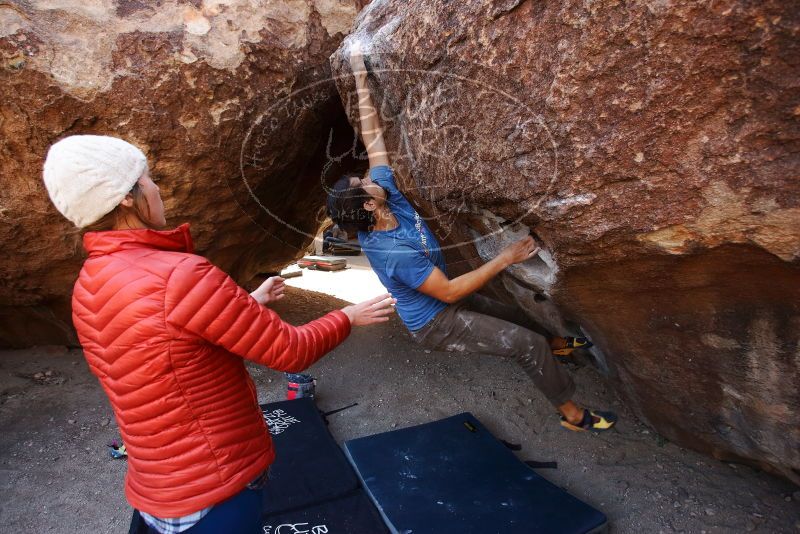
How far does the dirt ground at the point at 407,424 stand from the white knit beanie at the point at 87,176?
2.21 metres

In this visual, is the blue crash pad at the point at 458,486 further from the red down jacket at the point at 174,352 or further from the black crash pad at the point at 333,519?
the red down jacket at the point at 174,352

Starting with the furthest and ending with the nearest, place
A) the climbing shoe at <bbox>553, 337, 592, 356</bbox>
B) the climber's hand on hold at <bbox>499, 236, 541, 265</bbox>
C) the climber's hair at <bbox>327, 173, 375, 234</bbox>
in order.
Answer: the climbing shoe at <bbox>553, 337, 592, 356</bbox>
the climber's hair at <bbox>327, 173, 375, 234</bbox>
the climber's hand on hold at <bbox>499, 236, 541, 265</bbox>

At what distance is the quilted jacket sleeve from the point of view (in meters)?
1.22

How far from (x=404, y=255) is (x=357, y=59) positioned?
1089 millimetres

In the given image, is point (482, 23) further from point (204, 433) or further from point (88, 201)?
point (204, 433)

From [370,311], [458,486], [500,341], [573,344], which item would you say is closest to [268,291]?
[370,311]

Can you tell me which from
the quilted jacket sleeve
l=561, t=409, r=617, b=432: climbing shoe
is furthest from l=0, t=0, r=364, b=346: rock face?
l=561, t=409, r=617, b=432: climbing shoe

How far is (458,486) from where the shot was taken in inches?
104

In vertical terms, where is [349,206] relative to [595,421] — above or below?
above

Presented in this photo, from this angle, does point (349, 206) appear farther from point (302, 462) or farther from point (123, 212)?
point (302, 462)

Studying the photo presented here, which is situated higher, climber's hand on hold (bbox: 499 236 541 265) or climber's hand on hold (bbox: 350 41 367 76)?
climber's hand on hold (bbox: 350 41 367 76)

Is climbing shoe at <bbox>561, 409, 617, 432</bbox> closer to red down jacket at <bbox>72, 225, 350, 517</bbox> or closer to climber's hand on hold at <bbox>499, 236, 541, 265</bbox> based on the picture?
climber's hand on hold at <bbox>499, 236, 541, 265</bbox>

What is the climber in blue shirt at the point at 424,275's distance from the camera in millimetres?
2277

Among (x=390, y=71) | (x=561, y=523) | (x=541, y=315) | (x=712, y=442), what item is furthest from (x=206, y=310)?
(x=712, y=442)
